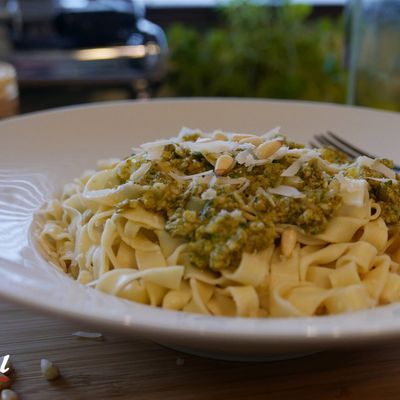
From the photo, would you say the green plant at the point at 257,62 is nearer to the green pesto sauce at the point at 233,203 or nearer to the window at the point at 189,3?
the window at the point at 189,3

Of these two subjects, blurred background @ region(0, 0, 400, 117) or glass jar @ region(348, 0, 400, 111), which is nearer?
glass jar @ region(348, 0, 400, 111)

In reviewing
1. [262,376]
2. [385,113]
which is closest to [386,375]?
[262,376]

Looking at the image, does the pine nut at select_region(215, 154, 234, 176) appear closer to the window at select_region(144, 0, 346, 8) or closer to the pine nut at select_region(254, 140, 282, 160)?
the pine nut at select_region(254, 140, 282, 160)

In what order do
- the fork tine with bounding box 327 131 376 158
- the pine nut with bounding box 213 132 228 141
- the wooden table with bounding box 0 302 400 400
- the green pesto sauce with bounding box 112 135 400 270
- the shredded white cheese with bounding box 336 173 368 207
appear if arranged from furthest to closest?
1. the fork tine with bounding box 327 131 376 158
2. the pine nut with bounding box 213 132 228 141
3. the shredded white cheese with bounding box 336 173 368 207
4. the green pesto sauce with bounding box 112 135 400 270
5. the wooden table with bounding box 0 302 400 400

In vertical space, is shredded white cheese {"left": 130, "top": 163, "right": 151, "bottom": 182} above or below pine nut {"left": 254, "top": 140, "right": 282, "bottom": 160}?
below

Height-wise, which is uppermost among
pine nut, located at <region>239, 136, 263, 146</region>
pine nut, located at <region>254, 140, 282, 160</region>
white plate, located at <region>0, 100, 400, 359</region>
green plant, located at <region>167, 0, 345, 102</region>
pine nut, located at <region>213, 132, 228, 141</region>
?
pine nut, located at <region>254, 140, 282, 160</region>

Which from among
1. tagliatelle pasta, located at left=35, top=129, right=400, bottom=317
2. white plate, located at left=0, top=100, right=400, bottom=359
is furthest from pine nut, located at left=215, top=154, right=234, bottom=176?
white plate, located at left=0, top=100, right=400, bottom=359

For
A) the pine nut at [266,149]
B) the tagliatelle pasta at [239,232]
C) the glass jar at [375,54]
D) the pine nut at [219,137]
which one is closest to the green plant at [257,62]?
the glass jar at [375,54]
